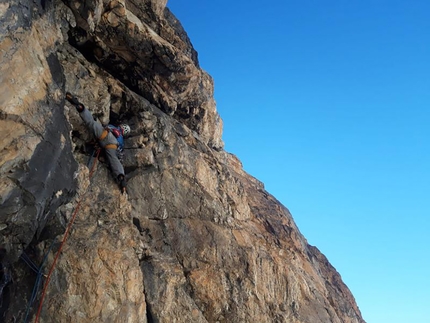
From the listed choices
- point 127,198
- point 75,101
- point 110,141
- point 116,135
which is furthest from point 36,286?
point 116,135

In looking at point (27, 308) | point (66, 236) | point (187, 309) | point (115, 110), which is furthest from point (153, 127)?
point (27, 308)

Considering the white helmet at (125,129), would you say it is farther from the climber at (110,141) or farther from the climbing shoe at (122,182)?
the climbing shoe at (122,182)

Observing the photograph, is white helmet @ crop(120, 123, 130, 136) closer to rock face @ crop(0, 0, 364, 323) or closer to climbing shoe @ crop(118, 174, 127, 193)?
rock face @ crop(0, 0, 364, 323)

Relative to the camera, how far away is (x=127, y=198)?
12578 millimetres

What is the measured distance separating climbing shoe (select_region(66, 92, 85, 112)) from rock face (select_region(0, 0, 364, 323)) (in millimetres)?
341

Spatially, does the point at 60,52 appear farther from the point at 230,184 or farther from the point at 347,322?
the point at 347,322

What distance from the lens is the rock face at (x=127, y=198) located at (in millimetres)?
8398

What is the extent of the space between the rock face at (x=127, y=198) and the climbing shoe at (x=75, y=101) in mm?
341

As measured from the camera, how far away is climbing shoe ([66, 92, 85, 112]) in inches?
442

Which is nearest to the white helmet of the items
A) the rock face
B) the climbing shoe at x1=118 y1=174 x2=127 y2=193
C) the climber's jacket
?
the climber's jacket

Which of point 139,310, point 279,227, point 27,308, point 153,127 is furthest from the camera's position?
point 279,227

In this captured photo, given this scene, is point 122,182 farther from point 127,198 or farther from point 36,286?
point 36,286

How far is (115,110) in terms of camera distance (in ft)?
46.6

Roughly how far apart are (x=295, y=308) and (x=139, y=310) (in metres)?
6.60
